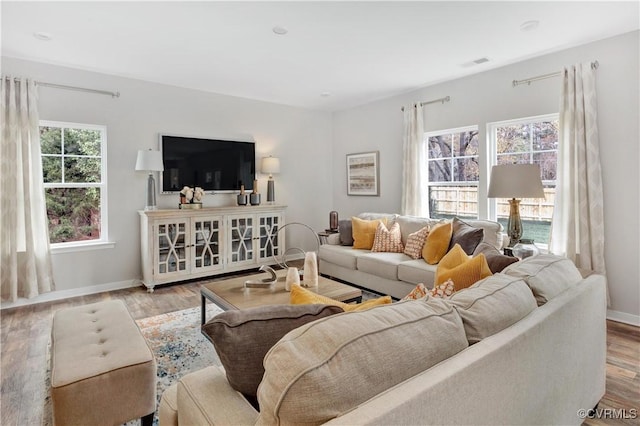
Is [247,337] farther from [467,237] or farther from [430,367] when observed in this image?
[467,237]

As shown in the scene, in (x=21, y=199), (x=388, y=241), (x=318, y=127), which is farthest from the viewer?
(x=318, y=127)

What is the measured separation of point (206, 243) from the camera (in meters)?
4.53

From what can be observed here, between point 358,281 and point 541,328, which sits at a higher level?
point 541,328

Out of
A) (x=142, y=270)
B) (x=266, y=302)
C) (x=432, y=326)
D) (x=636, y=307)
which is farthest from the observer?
(x=142, y=270)

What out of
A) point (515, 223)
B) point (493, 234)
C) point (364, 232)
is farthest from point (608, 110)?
point (364, 232)

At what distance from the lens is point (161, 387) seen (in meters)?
2.14

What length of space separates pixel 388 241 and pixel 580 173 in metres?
1.95

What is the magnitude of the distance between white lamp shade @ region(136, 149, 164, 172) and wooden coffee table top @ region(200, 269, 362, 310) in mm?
2039

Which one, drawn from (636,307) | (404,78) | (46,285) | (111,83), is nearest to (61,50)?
(111,83)

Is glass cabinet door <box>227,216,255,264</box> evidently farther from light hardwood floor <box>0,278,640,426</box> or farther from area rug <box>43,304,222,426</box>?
area rug <box>43,304,222,426</box>

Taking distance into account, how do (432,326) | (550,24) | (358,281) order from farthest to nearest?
1. (358,281)
2. (550,24)
3. (432,326)

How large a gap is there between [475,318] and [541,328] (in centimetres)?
33

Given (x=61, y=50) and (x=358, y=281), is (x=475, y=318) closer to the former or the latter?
(x=358, y=281)

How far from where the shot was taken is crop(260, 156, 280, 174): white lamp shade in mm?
5309
